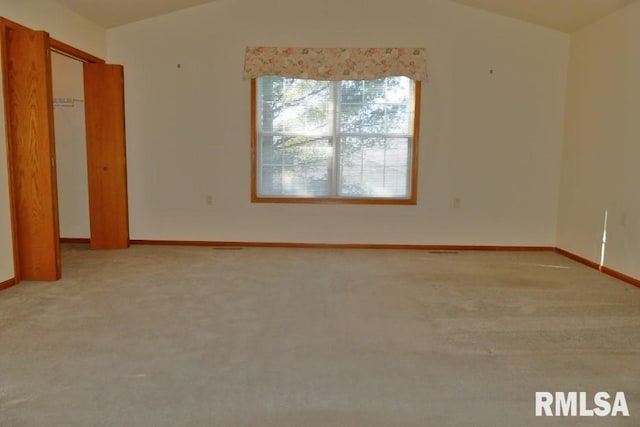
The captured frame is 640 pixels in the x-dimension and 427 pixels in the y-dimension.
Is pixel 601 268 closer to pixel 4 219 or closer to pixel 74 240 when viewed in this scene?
pixel 4 219

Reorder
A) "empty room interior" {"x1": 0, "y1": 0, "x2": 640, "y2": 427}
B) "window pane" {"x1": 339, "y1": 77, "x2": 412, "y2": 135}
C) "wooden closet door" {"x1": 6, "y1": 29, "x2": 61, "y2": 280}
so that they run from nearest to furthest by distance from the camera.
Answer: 1. "empty room interior" {"x1": 0, "y1": 0, "x2": 640, "y2": 427}
2. "wooden closet door" {"x1": 6, "y1": 29, "x2": 61, "y2": 280}
3. "window pane" {"x1": 339, "y1": 77, "x2": 412, "y2": 135}

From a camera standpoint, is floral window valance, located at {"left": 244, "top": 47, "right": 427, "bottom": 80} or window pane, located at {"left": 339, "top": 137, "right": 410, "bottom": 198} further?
window pane, located at {"left": 339, "top": 137, "right": 410, "bottom": 198}

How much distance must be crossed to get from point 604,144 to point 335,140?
2.64 m

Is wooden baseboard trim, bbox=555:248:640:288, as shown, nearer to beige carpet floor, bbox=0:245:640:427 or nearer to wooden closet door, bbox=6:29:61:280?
beige carpet floor, bbox=0:245:640:427

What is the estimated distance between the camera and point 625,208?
3902 mm

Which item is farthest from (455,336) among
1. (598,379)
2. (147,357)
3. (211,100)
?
(211,100)

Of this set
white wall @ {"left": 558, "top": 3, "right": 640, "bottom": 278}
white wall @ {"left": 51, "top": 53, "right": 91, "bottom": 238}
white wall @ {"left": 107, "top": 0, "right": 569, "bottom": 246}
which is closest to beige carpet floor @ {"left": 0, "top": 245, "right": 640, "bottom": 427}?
white wall @ {"left": 558, "top": 3, "right": 640, "bottom": 278}

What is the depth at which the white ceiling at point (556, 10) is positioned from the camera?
4047 mm

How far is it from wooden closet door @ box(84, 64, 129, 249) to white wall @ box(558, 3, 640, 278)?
15.9ft

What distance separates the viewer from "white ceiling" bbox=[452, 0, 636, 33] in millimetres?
4047

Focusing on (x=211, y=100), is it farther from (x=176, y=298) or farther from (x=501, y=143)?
(x=501, y=143)

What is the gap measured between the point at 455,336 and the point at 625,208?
2.40 meters

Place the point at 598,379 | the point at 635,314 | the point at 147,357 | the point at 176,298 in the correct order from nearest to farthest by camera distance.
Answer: the point at 598,379, the point at 147,357, the point at 635,314, the point at 176,298

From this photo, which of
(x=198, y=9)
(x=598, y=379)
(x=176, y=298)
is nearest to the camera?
(x=598, y=379)
